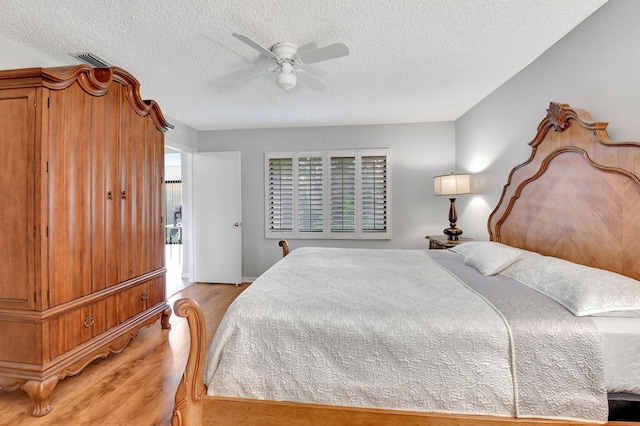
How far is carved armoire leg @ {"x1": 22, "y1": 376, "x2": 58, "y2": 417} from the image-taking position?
5.52 ft

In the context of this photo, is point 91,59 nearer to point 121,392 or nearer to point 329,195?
point 121,392

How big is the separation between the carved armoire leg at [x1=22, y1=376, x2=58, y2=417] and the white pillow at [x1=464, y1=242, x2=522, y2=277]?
112 inches

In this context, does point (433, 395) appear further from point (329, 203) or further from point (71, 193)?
point (329, 203)

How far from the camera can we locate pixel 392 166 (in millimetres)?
4328

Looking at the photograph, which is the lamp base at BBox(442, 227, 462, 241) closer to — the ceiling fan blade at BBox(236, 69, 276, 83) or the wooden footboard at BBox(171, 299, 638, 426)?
the wooden footboard at BBox(171, 299, 638, 426)

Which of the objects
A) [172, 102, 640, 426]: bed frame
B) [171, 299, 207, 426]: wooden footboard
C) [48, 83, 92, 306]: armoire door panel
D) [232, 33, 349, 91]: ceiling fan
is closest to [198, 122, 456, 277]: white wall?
[172, 102, 640, 426]: bed frame

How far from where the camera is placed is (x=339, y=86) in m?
2.98

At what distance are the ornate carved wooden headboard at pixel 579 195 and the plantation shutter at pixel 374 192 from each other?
1.94 metres

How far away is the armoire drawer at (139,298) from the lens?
234 centimetres

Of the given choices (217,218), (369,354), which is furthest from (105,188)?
(217,218)

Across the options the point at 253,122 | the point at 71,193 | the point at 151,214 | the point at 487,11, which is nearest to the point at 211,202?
the point at 253,122

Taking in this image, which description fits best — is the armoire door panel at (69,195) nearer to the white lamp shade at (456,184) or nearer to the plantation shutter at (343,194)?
the plantation shutter at (343,194)

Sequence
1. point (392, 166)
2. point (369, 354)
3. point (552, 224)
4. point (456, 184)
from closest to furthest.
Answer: point (369, 354), point (552, 224), point (456, 184), point (392, 166)

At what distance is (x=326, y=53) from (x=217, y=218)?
3263 millimetres
